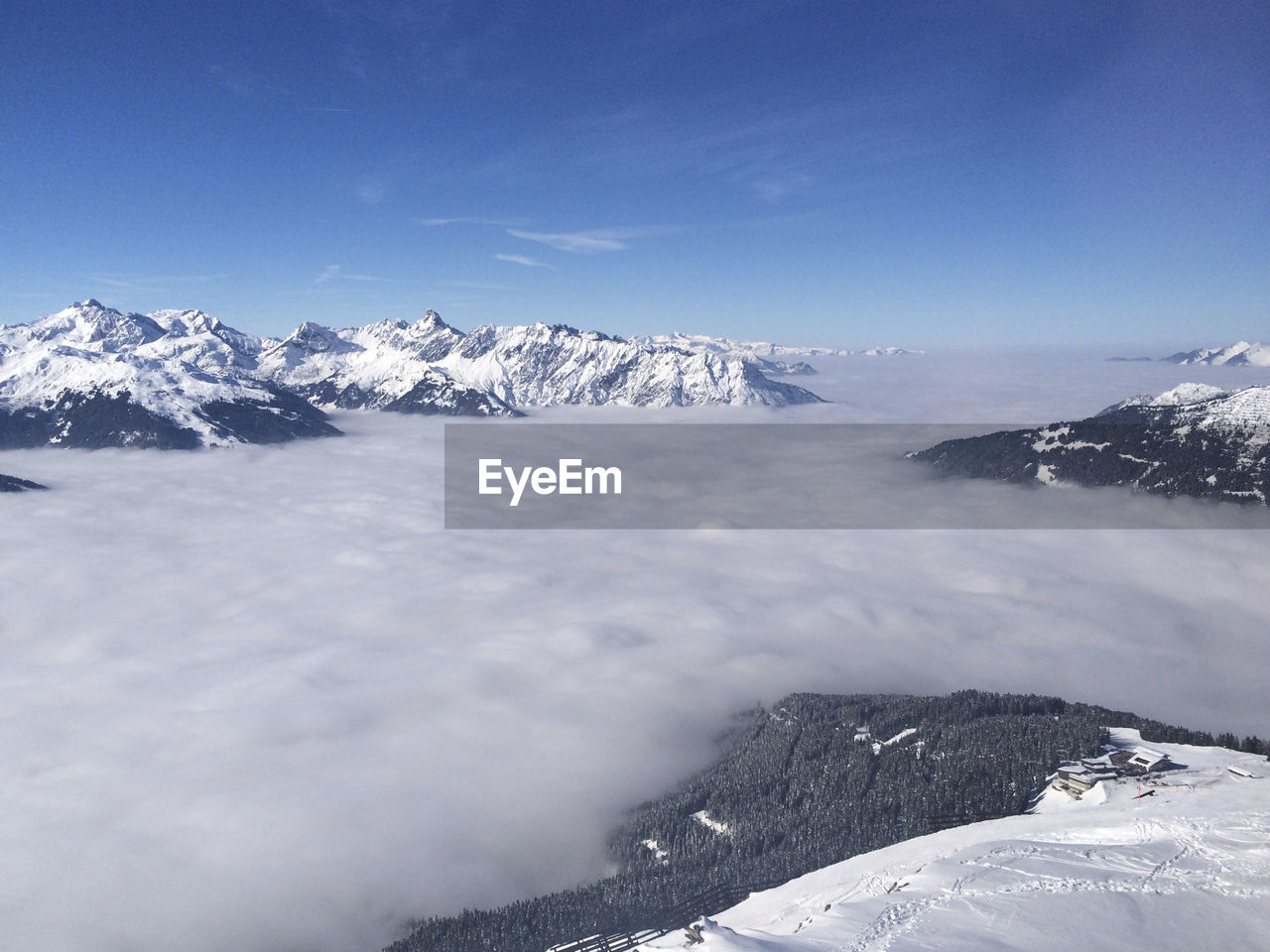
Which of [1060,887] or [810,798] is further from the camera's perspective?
[810,798]

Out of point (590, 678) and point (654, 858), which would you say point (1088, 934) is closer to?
point (654, 858)

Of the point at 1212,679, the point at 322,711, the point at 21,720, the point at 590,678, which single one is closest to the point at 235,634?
the point at 21,720

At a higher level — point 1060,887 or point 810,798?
point 1060,887

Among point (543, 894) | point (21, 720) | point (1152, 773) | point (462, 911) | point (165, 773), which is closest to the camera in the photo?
point (1152, 773)

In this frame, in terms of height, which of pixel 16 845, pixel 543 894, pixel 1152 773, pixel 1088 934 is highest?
pixel 1088 934

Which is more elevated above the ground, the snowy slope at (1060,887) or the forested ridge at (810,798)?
the snowy slope at (1060,887)
